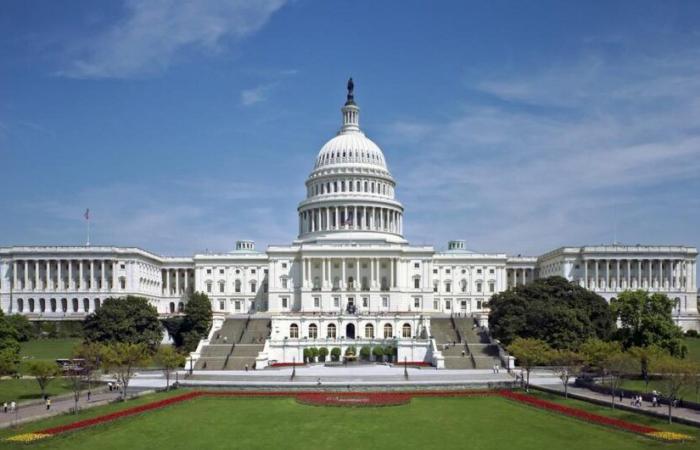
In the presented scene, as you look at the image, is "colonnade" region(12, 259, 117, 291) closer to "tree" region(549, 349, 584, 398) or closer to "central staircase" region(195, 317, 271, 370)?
"central staircase" region(195, 317, 271, 370)

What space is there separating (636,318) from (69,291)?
9436 cm

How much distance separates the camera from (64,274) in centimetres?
13188

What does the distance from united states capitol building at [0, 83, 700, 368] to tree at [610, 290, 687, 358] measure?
27175mm

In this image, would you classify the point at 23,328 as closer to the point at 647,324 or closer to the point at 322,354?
the point at 322,354

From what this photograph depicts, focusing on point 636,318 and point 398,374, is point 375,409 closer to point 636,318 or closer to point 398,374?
point 398,374

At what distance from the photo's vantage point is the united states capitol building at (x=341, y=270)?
12325 centimetres

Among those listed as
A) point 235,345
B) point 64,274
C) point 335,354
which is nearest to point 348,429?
point 335,354

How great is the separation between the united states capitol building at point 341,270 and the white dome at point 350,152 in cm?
24

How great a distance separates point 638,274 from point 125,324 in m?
90.8

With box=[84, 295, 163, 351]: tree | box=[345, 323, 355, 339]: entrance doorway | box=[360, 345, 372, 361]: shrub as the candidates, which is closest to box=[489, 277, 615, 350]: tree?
box=[360, 345, 372, 361]: shrub

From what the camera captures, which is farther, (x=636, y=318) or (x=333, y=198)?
(x=333, y=198)

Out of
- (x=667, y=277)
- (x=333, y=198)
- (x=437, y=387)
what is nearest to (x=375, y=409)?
(x=437, y=387)

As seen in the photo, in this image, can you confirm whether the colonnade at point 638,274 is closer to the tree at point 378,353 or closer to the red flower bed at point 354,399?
the tree at point 378,353

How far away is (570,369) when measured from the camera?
62.4 metres
